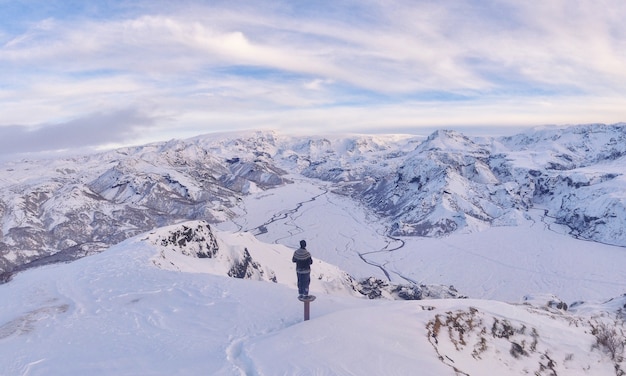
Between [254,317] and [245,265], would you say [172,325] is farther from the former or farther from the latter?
[245,265]

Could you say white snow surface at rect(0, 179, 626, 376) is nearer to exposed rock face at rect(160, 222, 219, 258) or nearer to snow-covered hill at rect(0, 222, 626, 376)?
snow-covered hill at rect(0, 222, 626, 376)

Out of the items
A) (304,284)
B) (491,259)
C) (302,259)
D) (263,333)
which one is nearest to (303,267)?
(302,259)

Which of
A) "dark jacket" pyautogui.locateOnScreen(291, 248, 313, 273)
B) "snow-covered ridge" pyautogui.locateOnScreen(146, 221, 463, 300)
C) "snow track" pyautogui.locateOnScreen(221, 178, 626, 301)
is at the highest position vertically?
"dark jacket" pyautogui.locateOnScreen(291, 248, 313, 273)

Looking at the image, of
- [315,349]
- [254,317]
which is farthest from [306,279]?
[315,349]

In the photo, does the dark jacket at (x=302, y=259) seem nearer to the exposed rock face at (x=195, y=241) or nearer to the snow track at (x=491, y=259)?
the exposed rock face at (x=195, y=241)

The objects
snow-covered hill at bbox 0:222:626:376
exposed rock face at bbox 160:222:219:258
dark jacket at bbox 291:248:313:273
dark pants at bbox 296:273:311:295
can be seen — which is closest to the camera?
snow-covered hill at bbox 0:222:626:376

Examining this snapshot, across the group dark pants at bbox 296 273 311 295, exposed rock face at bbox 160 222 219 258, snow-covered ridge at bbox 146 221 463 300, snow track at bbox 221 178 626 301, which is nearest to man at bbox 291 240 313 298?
dark pants at bbox 296 273 311 295

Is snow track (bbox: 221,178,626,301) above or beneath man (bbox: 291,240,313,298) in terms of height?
beneath

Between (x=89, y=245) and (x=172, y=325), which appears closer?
(x=172, y=325)
